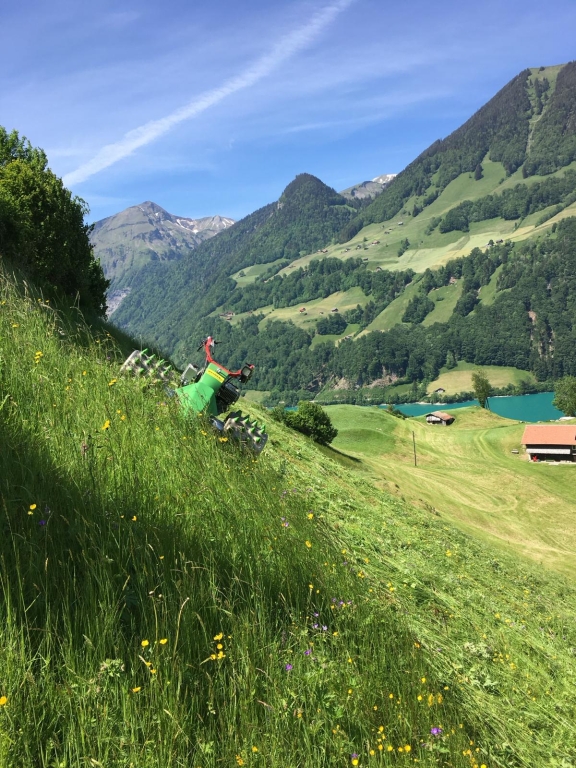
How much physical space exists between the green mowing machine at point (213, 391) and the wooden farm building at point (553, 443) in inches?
3605

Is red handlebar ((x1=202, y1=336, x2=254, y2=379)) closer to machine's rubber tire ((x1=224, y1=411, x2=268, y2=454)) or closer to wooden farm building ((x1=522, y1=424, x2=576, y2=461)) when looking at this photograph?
machine's rubber tire ((x1=224, y1=411, x2=268, y2=454))

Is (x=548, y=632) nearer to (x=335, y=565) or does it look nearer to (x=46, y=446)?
(x=335, y=565)

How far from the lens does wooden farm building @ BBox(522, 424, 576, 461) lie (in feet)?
287

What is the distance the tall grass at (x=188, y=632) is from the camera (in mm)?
2793

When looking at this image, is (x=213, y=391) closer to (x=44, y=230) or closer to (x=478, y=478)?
(x=44, y=230)

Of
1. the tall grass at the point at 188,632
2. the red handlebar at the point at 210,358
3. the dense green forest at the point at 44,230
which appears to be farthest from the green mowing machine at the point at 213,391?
the dense green forest at the point at 44,230

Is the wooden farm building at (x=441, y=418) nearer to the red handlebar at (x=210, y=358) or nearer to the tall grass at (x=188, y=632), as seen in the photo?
the red handlebar at (x=210, y=358)

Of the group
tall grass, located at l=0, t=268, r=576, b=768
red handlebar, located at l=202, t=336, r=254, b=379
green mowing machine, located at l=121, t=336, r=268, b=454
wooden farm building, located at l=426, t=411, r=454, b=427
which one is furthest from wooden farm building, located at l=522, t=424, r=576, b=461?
tall grass, located at l=0, t=268, r=576, b=768

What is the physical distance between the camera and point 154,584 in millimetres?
3658

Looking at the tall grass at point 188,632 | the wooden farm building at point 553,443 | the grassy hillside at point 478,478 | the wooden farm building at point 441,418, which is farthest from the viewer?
the wooden farm building at point 441,418

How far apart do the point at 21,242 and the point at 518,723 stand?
62.5ft

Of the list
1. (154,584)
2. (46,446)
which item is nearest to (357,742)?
(154,584)

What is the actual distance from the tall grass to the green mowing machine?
207 cm

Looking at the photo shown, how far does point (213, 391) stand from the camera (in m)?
9.33
